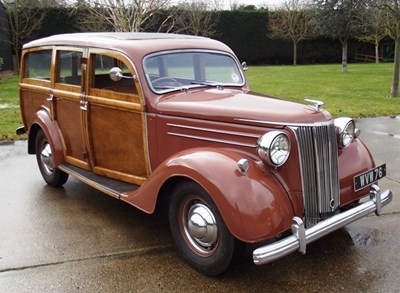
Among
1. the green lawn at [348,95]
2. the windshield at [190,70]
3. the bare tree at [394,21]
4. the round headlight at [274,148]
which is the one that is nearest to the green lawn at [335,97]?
the green lawn at [348,95]

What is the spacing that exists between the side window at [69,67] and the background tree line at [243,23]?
9.99 m

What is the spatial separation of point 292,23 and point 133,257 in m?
29.7

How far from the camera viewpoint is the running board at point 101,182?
4.05 m

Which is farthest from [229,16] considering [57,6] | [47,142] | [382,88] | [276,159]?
[276,159]

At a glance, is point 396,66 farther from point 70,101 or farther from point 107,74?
point 70,101

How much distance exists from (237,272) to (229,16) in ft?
98.1

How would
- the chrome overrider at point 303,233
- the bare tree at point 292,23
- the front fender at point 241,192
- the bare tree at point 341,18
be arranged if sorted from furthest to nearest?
the bare tree at point 292,23
the bare tree at point 341,18
the front fender at point 241,192
the chrome overrider at point 303,233

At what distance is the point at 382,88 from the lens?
50.7 feet

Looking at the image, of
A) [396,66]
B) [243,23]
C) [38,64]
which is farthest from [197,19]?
[38,64]

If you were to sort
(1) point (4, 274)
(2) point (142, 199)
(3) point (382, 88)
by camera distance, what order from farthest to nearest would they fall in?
(3) point (382, 88), (2) point (142, 199), (1) point (4, 274)

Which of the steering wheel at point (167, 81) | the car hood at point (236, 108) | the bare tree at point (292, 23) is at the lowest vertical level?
the car hood at point (236, 108)

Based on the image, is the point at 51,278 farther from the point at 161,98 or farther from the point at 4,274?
the point at 161,98

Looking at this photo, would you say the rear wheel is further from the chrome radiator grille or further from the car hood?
the chrome radiator grille

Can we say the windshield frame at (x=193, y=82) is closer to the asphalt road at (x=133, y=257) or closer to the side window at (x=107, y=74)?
the side window at (x=107, y=74)
